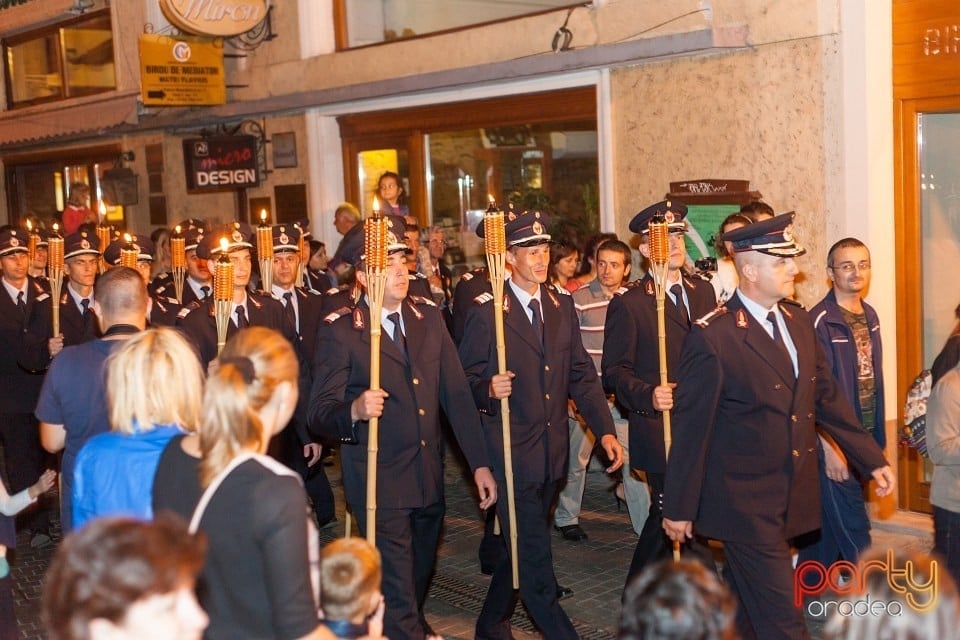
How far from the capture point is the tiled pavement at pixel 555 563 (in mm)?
7609

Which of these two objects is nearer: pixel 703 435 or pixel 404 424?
pixel 703 435

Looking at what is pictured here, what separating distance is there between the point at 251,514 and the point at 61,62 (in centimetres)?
1894

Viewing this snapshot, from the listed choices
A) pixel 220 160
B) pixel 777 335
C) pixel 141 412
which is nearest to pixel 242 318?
pixel 777 335

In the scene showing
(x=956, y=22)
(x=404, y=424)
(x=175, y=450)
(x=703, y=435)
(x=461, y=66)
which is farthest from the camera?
(x=461, y=66)

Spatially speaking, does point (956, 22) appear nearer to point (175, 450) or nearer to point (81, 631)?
point (175, 450)

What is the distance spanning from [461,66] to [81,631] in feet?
35.6

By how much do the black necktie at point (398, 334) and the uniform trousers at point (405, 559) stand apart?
858 mm

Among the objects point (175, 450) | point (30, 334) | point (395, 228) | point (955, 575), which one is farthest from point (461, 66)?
point (175, 450)

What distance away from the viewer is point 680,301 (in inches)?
309

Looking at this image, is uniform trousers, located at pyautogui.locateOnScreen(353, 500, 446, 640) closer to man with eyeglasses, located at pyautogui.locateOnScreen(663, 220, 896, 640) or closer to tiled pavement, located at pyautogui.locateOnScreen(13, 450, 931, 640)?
tiled pavement, located at pyautogui.locateOnScreen(13, 450, 931, 640)

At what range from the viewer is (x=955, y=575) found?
5945 millimetres

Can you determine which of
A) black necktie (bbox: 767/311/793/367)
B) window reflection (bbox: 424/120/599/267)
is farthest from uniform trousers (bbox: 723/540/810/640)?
window reflection (bbox: 424/120/599/267)

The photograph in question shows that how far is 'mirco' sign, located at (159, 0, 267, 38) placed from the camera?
1463 centimetres

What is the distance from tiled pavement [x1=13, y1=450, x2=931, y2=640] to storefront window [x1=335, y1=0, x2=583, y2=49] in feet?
17.0
